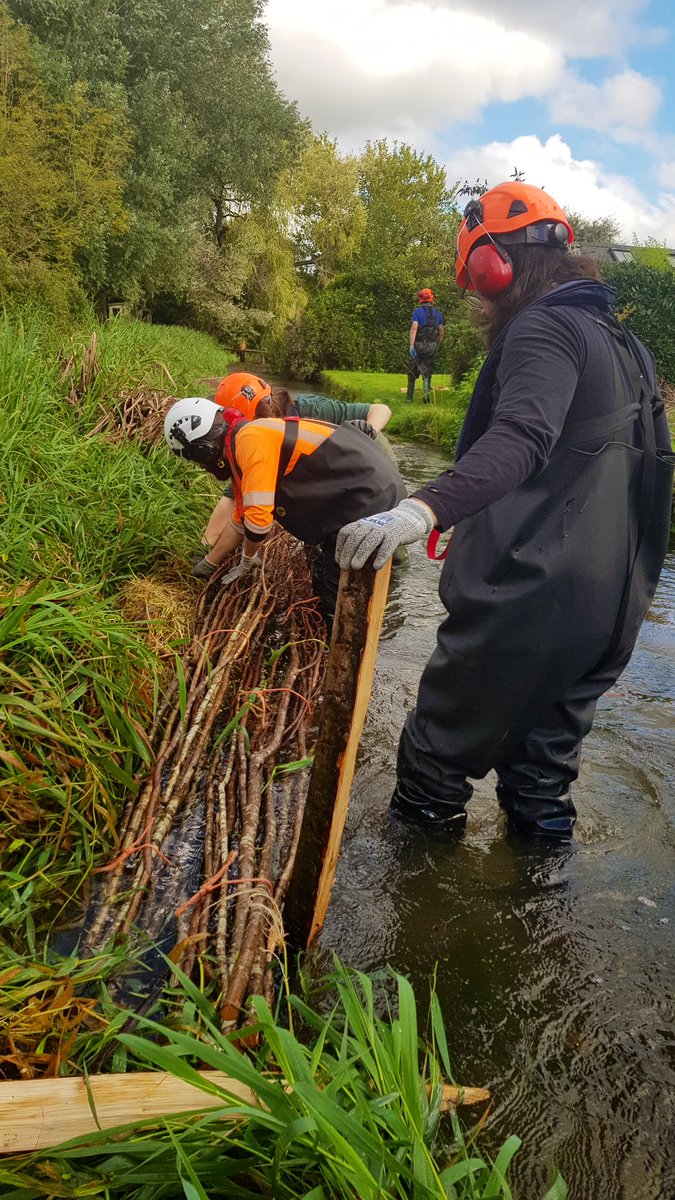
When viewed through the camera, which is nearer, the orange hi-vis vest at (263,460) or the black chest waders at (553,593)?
the black chest waders at (553,593)

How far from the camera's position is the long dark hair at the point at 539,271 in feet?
8.13

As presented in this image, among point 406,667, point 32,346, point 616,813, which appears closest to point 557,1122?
point 616,813

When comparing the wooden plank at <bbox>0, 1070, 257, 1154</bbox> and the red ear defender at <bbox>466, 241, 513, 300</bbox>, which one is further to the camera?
the red ear defender at <bbox>466, 241, 513, 300</bbox>

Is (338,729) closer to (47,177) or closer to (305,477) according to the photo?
(305,477)

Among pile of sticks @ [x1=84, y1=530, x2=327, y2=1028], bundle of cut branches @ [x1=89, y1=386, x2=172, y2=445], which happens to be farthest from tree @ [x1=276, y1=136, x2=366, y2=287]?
pile of sticks @ [x1=84, y1=530, x2=327, y2=1028]

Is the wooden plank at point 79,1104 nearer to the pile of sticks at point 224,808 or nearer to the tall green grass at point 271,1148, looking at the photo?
the tall green grass at point 271,1148

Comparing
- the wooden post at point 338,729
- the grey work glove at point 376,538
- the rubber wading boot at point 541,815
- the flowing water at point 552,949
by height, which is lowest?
the flowing water at point 552,949

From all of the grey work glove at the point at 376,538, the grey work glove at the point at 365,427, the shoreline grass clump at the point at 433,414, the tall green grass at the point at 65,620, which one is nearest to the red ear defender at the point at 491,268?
the grey work glove at the point at 376,538

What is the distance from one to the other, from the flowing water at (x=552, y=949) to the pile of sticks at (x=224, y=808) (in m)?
0.37

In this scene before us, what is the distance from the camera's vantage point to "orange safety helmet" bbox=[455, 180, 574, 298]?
243 cm

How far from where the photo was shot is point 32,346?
6.19 m

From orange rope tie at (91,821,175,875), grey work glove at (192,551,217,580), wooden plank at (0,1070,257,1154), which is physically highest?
wooden plank at (0,1070,257,1154)

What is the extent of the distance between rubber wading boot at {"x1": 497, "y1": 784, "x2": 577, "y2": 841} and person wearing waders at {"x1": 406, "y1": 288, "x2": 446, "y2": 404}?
43.9 ft

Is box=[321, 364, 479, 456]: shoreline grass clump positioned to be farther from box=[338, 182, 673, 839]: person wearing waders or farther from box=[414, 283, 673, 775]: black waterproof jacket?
box=[414, 283, 673, 775]: black waterproof jacket
